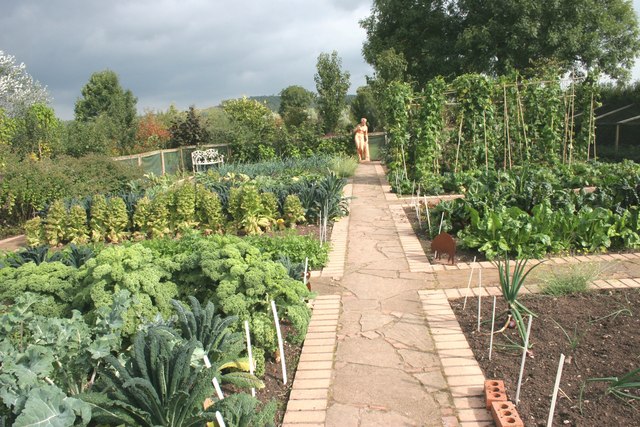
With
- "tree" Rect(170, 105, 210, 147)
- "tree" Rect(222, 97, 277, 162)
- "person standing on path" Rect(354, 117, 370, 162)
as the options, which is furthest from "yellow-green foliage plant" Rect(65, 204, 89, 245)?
"tree" Rect(170, 105, 210, 147)

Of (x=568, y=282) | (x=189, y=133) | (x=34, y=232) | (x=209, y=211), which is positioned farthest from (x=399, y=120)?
(x=189, y=133)

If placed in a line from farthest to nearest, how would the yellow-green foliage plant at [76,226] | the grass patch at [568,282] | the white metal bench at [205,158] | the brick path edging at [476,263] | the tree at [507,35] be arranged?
the tree at [507,35] < the white metal bench at [205,158] < the yellow-green foliage plant at [76,226] < the brick path edging at [476,263] < the grass patch at [568,282]

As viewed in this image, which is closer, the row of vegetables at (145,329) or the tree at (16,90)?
the row of vegetables at (145,329)

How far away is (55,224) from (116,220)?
2.95ft

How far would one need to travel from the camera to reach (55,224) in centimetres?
820

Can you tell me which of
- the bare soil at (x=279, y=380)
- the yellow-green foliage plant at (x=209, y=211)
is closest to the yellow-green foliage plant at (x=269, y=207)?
the yellow-green foliage plant at (x=209, y=211)

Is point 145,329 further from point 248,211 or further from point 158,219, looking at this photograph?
point 158,219

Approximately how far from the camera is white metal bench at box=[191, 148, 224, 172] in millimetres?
18234

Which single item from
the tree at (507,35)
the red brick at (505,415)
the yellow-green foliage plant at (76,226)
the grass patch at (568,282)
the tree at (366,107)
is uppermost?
the tree at (507,35)

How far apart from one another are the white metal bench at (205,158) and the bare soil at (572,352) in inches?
577

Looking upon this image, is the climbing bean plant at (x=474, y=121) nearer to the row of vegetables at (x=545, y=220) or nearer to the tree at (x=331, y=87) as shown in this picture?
the row of vegetables at (x=545, y=220)

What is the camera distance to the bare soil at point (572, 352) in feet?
9.44

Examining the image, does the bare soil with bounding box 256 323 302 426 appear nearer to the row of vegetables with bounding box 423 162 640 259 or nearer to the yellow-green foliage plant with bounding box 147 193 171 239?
the row of vegetables with bounding box 423 162 640 259

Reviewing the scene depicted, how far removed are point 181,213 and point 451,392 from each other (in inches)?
234
